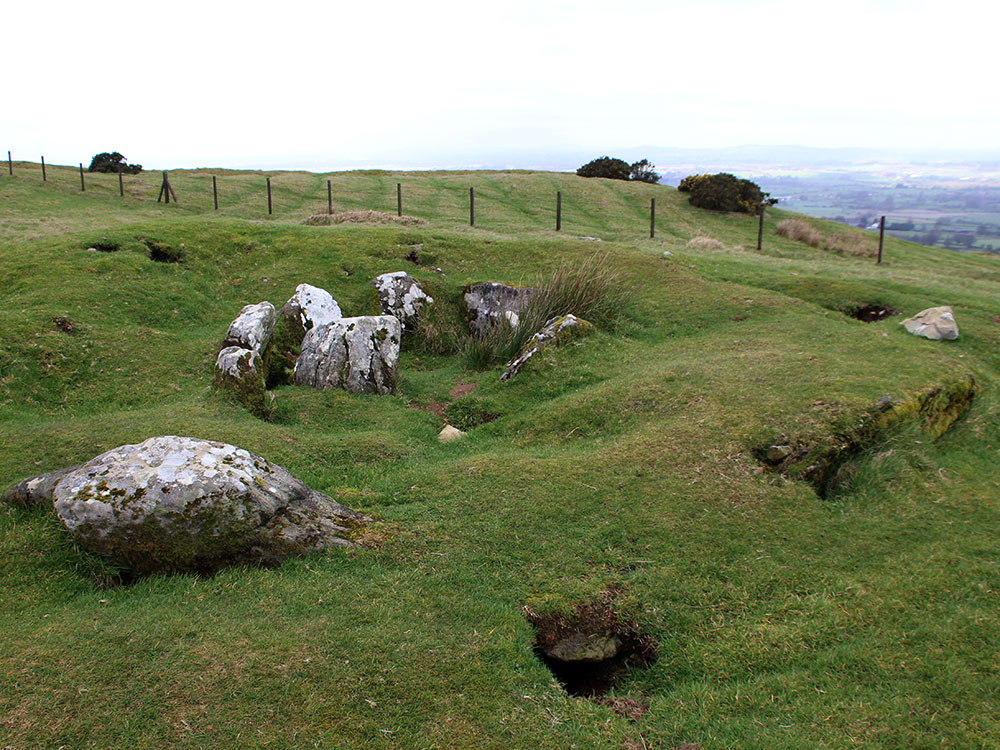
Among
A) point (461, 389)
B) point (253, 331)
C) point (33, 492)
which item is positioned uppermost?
point (253, 331)

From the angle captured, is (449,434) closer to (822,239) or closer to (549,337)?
(549,337)

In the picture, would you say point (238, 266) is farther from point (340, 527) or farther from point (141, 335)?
point (340, 527)

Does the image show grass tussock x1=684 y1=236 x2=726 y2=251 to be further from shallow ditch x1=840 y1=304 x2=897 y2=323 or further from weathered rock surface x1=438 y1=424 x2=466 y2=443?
weathered rock surface x1=438 y1=424 x2=466 y2=443

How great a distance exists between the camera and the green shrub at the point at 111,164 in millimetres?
46594

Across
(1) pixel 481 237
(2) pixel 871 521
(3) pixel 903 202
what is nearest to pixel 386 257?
(1) pixel 481 237

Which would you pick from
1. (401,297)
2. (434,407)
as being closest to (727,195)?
(401,297)

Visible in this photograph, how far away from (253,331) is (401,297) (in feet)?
15.6

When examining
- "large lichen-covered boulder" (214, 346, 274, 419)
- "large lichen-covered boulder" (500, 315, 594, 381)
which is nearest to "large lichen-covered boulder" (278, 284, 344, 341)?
"large lichen-covered boulder" (214, 346, 274, 419)

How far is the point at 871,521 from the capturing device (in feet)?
23.1

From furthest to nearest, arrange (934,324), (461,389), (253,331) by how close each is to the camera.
Answer: 1. (934,324)
2. (461,389)
3. (253,331)

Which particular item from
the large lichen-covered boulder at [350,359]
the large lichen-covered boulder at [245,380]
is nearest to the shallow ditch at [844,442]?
the large lichen-covered boulder at [350,359]

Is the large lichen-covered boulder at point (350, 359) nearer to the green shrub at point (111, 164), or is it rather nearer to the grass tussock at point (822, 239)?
the grass tussock at point (822, 239)

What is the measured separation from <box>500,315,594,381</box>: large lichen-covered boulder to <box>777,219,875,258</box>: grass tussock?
22.3 metres

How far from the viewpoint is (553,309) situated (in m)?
14.8
